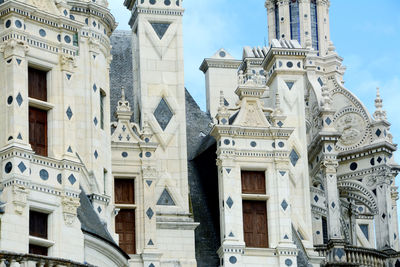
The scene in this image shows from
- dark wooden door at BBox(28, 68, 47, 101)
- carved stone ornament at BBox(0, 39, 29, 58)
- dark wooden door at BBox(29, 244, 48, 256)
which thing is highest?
carved stone ornament at BBox(0, 39, 29, 58)

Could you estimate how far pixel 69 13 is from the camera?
131 feet

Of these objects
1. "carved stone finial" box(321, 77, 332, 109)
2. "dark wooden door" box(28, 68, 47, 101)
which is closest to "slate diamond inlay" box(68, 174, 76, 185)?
"dark wooden door" box(28, 68, 47, 101)

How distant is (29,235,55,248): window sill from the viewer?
115ft

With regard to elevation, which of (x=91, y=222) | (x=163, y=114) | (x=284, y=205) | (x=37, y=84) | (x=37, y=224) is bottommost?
(x=37, y=224)

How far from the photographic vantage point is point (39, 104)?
36.8 m

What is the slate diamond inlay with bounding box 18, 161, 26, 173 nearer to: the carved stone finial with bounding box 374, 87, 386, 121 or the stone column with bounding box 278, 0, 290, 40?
the carved stone finial with bounding box 374, 87, 386, 121

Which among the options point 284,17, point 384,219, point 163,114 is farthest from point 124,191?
point 284,17

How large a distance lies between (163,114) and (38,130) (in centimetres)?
877

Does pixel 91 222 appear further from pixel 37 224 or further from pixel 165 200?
pixel 165 200

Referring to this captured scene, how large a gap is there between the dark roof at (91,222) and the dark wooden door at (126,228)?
377cm

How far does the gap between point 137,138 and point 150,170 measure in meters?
0.95

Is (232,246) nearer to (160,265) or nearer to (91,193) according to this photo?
(160,265)

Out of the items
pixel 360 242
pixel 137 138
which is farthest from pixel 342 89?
pixel 137 138

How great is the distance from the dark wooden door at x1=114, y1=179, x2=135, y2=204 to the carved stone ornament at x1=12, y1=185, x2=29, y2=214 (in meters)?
7.84
